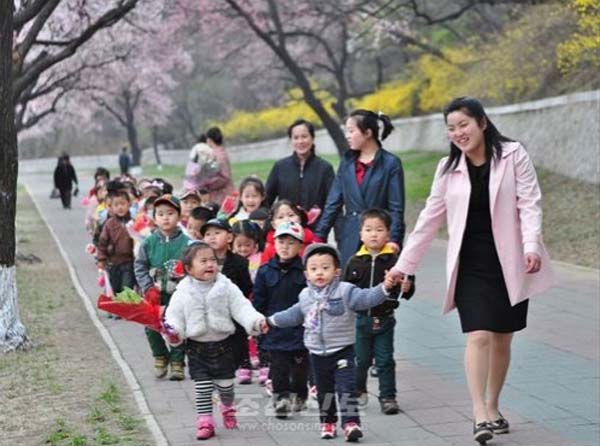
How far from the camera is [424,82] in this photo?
39.6 meters

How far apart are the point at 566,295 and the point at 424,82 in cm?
2709

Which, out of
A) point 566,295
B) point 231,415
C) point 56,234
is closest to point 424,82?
point 56,234

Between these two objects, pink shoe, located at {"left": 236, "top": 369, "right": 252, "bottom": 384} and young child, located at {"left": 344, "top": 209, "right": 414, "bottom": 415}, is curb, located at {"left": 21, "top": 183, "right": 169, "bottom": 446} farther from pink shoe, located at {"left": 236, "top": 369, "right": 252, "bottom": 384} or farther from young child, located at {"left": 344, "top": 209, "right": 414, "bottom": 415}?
young child, located at {"left": 344, "top": 209, "right": 414, "bottom": 415}

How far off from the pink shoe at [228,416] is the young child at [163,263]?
64.8 inches

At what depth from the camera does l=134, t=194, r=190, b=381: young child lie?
9102 millimetres

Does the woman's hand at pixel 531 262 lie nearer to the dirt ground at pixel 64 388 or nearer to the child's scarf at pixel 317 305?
the child's scarf at pixel 317 305

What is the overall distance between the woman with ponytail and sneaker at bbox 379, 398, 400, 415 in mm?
1038

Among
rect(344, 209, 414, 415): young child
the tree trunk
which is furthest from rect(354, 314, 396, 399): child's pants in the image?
the tree trunk

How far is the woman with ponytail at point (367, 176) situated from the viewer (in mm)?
8219

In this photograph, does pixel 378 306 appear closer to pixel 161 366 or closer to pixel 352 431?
pixel 352 431

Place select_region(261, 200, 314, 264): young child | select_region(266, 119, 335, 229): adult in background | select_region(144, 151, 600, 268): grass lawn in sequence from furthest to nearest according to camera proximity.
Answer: select_region(144, 151, 600, 268): grass lawn
select_region(266, 119, 335, 229): adult in background
select_region(261, 200, 314, 264): young child

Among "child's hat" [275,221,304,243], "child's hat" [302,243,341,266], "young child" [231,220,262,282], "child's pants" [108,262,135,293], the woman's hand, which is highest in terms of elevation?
"child's hat" [275,221,304,243]

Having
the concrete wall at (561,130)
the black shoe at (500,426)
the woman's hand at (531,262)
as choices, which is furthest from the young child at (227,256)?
the concrete wall at (561,130)

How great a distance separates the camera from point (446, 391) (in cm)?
837
